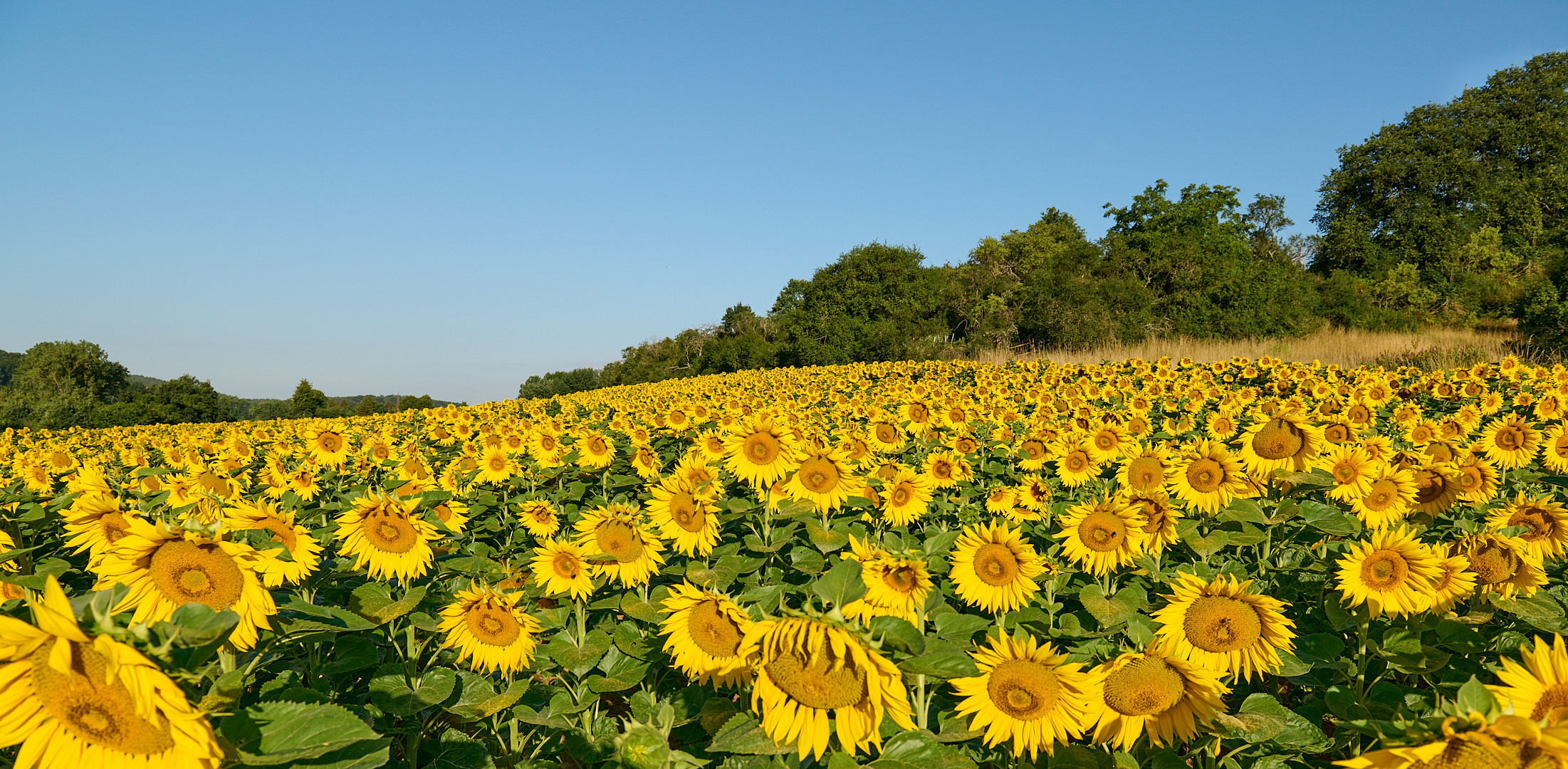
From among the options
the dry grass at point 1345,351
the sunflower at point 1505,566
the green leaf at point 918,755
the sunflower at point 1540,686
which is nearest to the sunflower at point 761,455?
the green leaf at point 918,755

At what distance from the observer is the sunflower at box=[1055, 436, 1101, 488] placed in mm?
5535

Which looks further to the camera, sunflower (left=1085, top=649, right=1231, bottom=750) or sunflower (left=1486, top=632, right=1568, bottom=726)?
sunflower (left=1085, top=649, right=1231, bottom=750)

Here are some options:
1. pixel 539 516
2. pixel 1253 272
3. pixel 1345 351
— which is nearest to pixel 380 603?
pixel 539 516

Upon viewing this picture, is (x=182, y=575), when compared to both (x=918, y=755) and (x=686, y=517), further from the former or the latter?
(x=686, y=517)

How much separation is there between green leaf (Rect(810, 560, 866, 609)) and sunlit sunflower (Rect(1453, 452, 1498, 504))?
3852 millimetres

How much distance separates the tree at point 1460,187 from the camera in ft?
152

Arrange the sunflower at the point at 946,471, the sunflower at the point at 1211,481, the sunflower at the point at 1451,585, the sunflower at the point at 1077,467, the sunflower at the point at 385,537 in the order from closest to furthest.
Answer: the sunflower at the point at 1451,585, the sunflower at the point at 385,537, the sunflower at the point at 1211,481, the sunflower at the point at 946,471, the sunflower at the point at 1077,467

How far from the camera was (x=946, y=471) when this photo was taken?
5.46 metres

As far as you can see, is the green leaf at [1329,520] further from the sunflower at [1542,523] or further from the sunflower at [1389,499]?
the sunflower at [1542,523]

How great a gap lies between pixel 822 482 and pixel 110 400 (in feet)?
331

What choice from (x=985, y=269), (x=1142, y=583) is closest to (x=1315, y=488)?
(x=1142, y=583)

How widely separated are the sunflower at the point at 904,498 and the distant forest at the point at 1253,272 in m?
26.1

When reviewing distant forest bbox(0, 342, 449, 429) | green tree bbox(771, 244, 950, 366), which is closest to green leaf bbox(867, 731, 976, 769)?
distant forest bbox(0, 342, 449, 429)

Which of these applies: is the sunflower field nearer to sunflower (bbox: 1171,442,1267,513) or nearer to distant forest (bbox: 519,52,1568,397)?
sunflower (bbox: 1171,442,1267,513)
